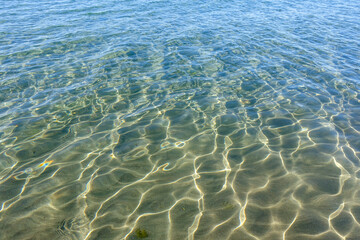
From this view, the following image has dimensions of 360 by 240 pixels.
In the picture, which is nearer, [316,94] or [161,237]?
[161,237]

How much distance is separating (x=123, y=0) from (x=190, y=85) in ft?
54.7

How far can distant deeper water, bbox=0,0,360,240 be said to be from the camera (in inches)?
166

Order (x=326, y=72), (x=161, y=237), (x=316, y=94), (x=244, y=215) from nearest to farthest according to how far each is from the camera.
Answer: (x=161, y=237) → (x=244, y=215) → (x=316, y=94) → (x=326, y=72)

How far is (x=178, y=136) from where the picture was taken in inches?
246

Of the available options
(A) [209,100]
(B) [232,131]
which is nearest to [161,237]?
(B) [232,131]

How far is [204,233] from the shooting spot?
13.0ft

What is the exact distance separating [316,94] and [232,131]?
12.6 ft

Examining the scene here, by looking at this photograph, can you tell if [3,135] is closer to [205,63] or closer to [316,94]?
[205,63]

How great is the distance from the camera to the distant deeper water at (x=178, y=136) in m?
4.22

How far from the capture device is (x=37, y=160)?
552cm

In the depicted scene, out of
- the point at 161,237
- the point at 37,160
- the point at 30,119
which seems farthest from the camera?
the point at 30,119

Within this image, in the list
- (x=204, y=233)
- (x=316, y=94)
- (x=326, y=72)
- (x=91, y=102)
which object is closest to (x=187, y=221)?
(x=204, y=233)

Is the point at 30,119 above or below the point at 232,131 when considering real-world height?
above

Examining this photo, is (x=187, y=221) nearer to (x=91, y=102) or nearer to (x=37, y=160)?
(x=37, y=160)
